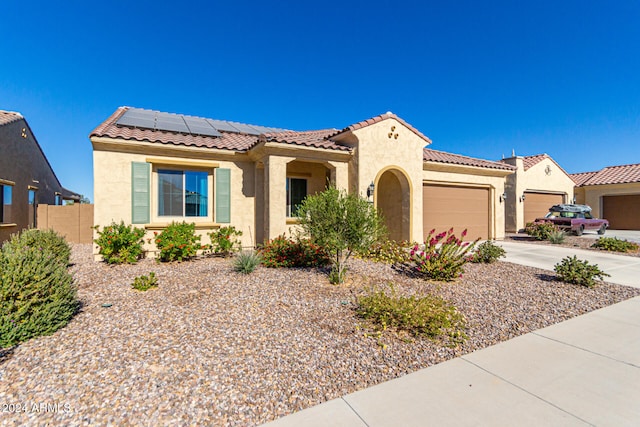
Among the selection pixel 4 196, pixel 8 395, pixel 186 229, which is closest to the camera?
pixel 8 395

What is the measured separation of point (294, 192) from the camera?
1138cm

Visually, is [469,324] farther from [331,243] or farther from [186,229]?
[186,229]

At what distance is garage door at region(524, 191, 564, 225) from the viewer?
17.9 meters

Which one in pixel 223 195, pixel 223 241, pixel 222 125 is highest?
pixel 222 125

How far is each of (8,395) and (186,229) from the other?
20.8ft

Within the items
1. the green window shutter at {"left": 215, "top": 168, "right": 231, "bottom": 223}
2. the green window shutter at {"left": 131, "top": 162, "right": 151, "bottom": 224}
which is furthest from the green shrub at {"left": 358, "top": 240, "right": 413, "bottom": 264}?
the green window shutter at {"left": 131, "top": 162, "right": 151, "bottom": 224}

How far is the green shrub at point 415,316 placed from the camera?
4150mm

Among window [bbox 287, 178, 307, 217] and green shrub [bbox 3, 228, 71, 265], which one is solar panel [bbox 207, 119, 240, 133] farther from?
green shrub [bbox 3, 228, 71, 265]

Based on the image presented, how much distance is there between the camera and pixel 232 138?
11492mm

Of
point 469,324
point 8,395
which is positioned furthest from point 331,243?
point 8,395

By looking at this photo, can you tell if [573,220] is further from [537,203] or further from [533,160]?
[533,160]

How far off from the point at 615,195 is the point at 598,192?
3.01ft

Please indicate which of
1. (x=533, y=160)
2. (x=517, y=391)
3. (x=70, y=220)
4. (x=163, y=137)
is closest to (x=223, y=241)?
(x=163, y=137)

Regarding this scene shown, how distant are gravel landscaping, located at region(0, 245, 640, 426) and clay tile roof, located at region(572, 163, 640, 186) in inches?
786
